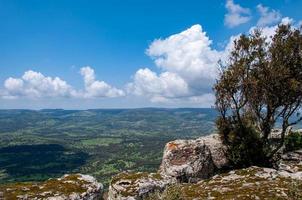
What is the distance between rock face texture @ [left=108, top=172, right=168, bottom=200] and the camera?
33.1 meters

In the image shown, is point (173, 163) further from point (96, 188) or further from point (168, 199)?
point (168, 199)

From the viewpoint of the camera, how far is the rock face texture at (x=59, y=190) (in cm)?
A: 2969

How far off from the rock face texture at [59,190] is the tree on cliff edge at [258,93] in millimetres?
23859

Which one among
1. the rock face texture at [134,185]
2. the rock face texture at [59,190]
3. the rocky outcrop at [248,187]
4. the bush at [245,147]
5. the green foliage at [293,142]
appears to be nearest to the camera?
the rocky outcrop at [248,187]

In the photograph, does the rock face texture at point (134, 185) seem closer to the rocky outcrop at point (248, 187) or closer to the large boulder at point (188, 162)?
the rocky outcrop at point (248, 187)

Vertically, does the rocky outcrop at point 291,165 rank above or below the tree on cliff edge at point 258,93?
below

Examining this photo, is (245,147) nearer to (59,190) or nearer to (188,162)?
(188,162)

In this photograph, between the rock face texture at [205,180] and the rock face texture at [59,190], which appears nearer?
the rock face texture at [205,180]

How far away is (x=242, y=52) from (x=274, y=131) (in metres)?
19.0

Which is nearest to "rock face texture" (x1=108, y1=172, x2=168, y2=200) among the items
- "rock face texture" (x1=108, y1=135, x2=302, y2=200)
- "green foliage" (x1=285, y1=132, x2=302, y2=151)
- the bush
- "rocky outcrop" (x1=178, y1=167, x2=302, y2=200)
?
"rock face texture" (x1=108, y1=135, x2=302, y2=200)

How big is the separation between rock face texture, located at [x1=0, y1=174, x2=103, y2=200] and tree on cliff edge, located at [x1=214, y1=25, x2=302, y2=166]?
78.3ft

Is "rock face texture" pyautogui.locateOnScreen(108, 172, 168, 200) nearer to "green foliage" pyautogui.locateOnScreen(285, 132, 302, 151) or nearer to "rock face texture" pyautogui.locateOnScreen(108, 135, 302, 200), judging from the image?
"rock face texture" pyautogui.locateOnScreen(108, 135, 302, 200)

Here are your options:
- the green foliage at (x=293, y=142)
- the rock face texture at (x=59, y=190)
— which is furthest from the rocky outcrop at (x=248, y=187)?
the green foliage at (x=293, y=142)

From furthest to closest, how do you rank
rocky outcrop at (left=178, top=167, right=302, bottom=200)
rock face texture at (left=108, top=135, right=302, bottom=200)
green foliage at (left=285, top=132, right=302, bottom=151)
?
green foliage at (left=285, top=132, right=302, bottom=151)
rock face texture at (left=108, top=135, right=302, bottom=200)
rocky outcrop at (left=178, top=167, right=302, bottom=200)
